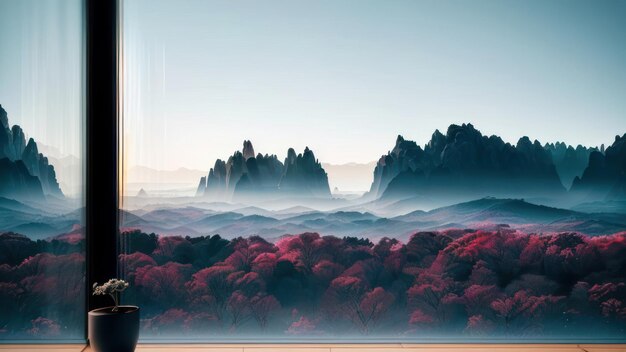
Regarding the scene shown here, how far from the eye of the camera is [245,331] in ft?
14.1

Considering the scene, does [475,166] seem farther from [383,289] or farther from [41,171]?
[41,171]

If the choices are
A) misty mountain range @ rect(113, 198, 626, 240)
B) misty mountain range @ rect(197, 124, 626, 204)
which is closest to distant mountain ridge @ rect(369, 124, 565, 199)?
misty mountain range @ rect(197, 124, 626, 204)

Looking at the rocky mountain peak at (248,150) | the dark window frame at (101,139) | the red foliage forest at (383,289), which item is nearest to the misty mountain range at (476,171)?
the rocky mountain peak at (248,150)

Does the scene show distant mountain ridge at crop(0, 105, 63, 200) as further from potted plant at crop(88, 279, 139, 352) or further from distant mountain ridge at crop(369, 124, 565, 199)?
distant mountain ridge at crop(369, 124, 565, 199)

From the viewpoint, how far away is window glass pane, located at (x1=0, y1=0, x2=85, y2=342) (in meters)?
2.89

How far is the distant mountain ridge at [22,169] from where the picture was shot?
2.85m

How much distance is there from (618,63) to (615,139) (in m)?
0.56

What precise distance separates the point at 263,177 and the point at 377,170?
81 cm

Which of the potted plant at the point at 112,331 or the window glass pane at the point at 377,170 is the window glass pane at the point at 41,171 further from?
the window glass pane at the point at 377,170

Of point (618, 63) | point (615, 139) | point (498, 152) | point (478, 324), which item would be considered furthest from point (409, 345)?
point (618, 63)

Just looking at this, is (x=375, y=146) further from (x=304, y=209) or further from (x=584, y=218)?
(x=584, y=218)

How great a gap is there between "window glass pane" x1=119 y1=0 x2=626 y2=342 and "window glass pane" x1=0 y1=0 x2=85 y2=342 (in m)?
0.46

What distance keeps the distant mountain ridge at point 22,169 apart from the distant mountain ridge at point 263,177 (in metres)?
1.11

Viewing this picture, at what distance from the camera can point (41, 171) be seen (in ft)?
11.0
